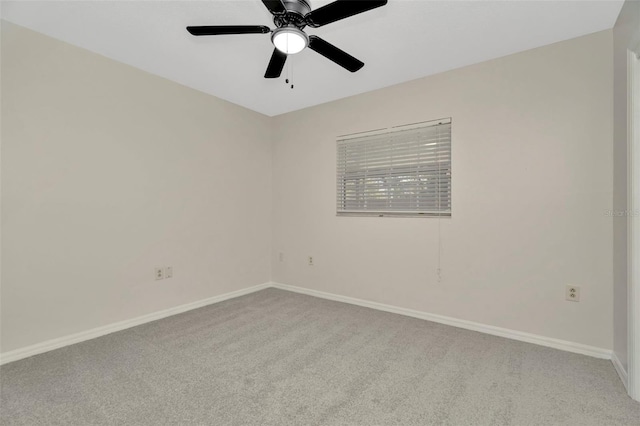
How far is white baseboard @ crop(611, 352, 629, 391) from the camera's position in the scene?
1807 mm

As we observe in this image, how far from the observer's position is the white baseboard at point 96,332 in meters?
2.11

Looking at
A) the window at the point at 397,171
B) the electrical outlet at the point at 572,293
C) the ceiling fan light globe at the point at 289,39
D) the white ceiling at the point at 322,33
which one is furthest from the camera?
the window at the point at 397,171

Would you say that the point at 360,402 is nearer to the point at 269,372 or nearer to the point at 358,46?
the point at 269,372

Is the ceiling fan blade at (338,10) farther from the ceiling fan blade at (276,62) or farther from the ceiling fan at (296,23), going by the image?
the ceiling fan blade at (276,62)

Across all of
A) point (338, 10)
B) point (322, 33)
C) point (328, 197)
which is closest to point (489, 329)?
point (328, 197)

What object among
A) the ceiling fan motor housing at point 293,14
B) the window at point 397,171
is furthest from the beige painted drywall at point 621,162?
the ceiling fan motor housing at point 293,14

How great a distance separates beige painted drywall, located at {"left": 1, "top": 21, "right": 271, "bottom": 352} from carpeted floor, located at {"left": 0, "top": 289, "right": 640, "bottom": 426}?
0.38m

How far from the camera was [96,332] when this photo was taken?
250cm

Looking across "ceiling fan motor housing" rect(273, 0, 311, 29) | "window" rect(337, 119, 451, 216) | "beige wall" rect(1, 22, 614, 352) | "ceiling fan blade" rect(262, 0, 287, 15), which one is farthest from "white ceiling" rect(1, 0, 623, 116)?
"window" rect(337, 119, 451, 216)

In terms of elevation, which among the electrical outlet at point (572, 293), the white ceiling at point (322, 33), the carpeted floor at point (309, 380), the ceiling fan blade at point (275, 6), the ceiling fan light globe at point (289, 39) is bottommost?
the carpeted floor at point (309, 380)

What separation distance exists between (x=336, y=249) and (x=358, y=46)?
6.96ft

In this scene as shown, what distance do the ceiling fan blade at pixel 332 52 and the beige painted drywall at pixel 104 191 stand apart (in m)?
1.90

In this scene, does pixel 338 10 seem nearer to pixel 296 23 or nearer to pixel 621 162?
pixel 296 23

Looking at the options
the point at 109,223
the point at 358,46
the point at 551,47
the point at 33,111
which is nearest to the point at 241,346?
the point at 109,223
